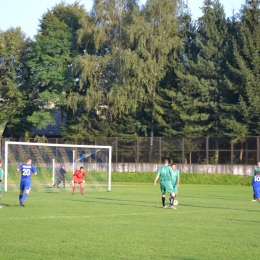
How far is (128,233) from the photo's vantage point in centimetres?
1427

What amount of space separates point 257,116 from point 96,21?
741 inches

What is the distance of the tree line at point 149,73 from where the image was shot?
57094 mm

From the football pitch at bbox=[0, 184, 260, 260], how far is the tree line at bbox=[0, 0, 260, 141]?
121 ft

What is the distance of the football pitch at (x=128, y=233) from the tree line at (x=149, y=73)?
121ft

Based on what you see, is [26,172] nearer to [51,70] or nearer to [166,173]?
[166,173]

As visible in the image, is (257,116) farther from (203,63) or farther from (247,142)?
(203,63)

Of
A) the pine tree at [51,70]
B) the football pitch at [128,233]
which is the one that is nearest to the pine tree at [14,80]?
the pine tree at [51,70]

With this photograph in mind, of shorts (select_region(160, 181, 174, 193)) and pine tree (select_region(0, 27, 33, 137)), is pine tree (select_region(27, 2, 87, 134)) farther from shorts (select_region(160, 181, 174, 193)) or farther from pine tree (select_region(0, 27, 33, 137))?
shorts (select_region(160, 181, 174, 193))

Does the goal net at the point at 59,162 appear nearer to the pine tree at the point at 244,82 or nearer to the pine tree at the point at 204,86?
the pine tree at the point at 204,86

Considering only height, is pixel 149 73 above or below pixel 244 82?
above

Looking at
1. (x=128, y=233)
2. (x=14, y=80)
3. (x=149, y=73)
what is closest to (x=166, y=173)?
(x=128, y=233)

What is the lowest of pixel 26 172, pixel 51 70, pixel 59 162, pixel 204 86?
pixel 26 172

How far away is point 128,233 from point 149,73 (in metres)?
45.6

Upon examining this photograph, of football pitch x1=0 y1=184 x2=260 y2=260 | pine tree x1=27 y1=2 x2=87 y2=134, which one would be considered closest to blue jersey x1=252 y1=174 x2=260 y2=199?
football pitch x1=0 y1=184 x2=260 y2=260
